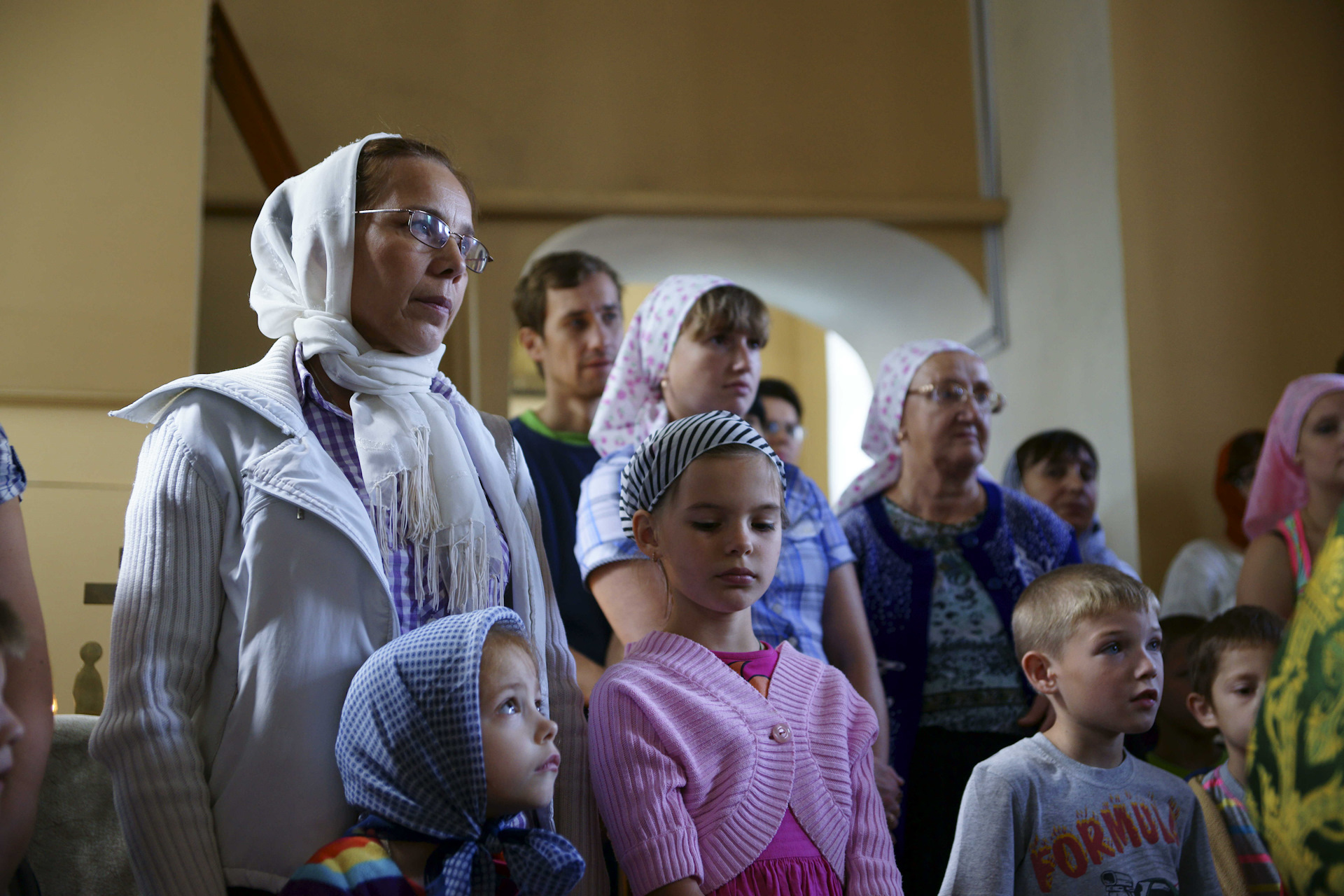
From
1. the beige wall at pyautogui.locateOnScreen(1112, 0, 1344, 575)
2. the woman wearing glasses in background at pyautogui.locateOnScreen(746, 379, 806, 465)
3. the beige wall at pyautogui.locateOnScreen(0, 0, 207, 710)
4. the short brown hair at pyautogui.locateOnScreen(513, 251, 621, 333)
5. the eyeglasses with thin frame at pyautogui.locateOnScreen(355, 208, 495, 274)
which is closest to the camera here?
the eyeglasses with thin frame at pyautogui.locateOnScreen(355, 208, 495, 274)

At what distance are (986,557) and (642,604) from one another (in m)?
1.01

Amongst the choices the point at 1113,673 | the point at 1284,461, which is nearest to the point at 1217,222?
the point at 1284,461

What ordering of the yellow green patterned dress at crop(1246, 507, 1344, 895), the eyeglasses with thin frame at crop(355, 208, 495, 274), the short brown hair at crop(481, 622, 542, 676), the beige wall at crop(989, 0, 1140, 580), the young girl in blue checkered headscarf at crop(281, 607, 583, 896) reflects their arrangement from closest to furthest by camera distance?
the yellow green patterned dress at crop(1246, 507, 1344, 895), the young girl in blue checkered headscarf at crop(281, 607, 583, 896), the short brown hair at crop(481, 622, 542, 676), the eyeglasses with thin frame at crop(355, 208, 495, 274), the beige wall at crop(989, 0, 1140, 580)

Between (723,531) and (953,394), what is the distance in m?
1.30

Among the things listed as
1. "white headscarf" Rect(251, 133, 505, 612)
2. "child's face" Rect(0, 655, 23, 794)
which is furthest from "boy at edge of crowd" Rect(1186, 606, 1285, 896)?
"child's face" Rect(0, 655, 23, 794)

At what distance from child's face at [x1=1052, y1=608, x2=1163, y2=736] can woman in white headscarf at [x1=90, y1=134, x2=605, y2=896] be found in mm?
985

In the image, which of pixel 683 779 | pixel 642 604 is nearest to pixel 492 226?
pixel 642 604

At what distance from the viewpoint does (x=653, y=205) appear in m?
5.50

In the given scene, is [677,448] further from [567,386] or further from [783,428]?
[783,428]

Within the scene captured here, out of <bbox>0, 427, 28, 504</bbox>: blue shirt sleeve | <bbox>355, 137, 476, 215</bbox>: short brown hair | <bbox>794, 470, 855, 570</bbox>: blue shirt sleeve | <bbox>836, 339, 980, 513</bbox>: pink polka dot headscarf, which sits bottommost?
<bbox>794, 470, 855, 570</bbox>: blue shirt sleeve

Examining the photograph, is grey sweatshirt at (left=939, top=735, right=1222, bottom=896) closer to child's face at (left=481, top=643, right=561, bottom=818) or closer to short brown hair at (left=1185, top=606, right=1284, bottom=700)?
short brown hair at (left=1185, top=606, right=1284, bottom=700)

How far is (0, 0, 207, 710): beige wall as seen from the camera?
3176 millimetres

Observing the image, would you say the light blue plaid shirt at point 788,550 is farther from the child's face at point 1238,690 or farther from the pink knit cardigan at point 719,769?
the child's face at point 1238,690

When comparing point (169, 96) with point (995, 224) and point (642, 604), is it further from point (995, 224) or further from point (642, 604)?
point (995, 224)
